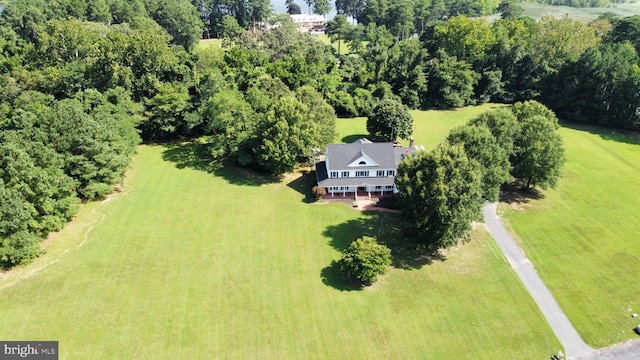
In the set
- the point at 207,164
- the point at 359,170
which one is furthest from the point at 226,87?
the point at 359,170

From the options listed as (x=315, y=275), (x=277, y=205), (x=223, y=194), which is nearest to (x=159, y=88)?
(x=223, y=194)

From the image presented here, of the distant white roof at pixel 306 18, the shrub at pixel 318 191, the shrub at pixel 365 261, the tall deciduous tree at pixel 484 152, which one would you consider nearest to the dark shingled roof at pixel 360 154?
the shrub at pixel 318 191

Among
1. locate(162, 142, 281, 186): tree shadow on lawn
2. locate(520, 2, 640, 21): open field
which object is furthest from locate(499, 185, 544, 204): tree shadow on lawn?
locate(520, 2, 640, 21): open field

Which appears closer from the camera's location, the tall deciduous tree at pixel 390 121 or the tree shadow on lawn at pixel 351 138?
the tall deciduous tree at pixel 390 121

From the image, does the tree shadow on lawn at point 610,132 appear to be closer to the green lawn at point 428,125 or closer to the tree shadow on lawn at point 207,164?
the green lawn at point 428,125

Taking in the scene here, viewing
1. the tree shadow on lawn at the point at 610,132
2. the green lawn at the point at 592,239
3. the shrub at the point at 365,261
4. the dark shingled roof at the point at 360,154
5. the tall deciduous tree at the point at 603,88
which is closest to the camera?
the green lawn at the point at 592,239

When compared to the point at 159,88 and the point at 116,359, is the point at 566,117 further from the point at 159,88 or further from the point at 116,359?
the point at 116,359
